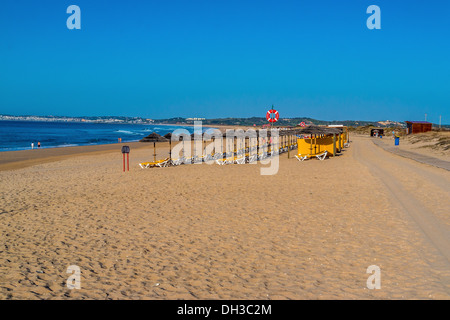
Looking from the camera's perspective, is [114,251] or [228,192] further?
[228,192]

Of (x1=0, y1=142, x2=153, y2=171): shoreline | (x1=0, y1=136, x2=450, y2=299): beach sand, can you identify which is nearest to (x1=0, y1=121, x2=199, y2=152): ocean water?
(x1=0, y1=142, x2=153, y2=171): shoreline

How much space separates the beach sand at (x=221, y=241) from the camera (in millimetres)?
4387

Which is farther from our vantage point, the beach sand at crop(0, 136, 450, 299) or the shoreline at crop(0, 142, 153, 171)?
the shoreline at crop(0, 142, 153, 171)

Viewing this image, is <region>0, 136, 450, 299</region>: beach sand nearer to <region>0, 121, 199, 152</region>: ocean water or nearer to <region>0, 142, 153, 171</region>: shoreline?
<region>0, 142, 153, 171</region>: shoreline

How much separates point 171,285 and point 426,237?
14.0 ft

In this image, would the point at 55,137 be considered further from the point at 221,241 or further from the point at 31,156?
the point at 221,241

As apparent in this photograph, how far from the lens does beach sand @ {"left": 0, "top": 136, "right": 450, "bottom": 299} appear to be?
14.4 feet

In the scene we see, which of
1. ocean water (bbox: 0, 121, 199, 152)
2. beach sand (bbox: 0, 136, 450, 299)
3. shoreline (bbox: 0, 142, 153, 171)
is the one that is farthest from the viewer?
ocean water (bbox: 0, 121, 199, 152)

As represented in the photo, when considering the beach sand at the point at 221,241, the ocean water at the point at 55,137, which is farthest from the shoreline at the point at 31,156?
the beach sand at the point at 221,241

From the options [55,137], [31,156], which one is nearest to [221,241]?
[31,156]

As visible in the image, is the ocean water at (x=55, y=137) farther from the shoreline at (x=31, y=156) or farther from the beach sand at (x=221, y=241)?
the beach sand at (x=221, y=241)

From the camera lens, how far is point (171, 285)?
4461mm

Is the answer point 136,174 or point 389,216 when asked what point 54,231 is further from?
point 136,174
